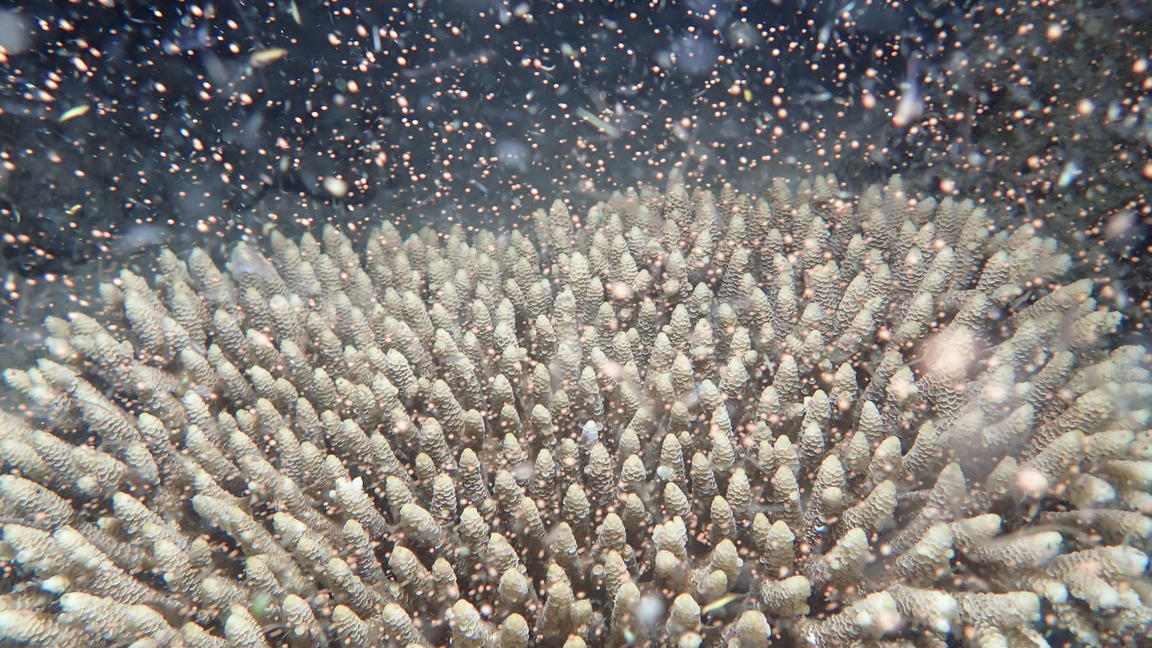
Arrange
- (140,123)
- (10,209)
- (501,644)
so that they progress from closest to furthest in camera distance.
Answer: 1. (501,644)
2. (10,209)
3. (140,123)

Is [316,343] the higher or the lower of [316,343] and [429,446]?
the higher

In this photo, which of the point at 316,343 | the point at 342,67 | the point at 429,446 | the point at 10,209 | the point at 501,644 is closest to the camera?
the point at 501,644

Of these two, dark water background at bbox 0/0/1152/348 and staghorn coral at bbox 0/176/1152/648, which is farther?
dark water background at bbox 0/0/1152/348

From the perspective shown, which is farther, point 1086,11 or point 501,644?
point 1086,11

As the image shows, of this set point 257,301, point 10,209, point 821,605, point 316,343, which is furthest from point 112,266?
point 821,605

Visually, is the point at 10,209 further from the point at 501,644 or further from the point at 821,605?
the point at 821,605

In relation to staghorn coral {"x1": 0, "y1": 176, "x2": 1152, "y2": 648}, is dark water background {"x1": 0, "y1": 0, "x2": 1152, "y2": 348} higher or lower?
higher

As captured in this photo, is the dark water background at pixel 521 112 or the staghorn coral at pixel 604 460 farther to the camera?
the dark water background at pixel 521 112

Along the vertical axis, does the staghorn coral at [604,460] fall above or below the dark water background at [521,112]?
below
